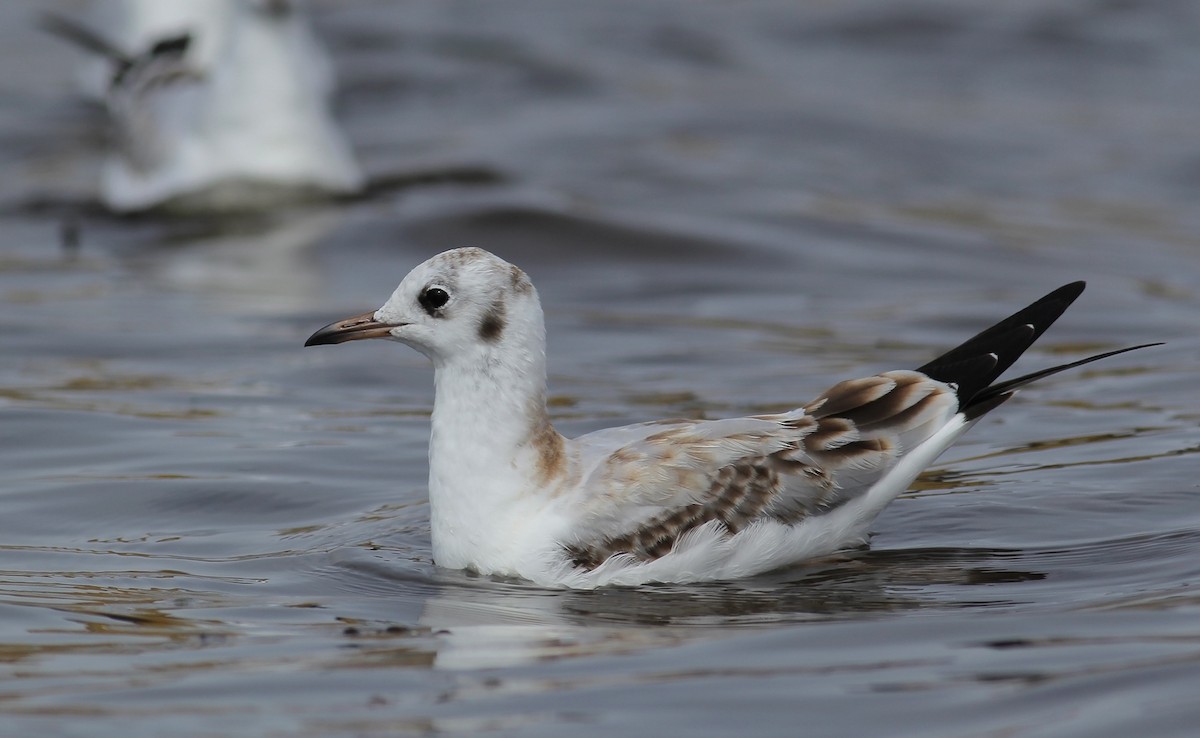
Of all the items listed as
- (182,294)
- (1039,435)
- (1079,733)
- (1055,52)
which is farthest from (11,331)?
(1055,52)

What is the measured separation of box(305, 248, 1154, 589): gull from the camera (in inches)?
269

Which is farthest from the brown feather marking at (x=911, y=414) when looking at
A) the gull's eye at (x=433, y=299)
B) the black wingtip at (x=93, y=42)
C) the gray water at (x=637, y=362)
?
the black wingtip at (x=93, y=42)

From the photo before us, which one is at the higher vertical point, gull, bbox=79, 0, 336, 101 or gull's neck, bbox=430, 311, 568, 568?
gull, bbox=79, 0, 336, 101

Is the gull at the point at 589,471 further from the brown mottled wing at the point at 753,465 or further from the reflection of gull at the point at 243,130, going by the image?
the reflection of gull at the point at 243,130

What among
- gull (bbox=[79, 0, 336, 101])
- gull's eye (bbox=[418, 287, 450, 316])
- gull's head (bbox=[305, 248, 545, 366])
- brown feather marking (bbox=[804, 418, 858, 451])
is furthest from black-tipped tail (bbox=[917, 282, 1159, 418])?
gull (bbox=[79, 0, 336, 101])

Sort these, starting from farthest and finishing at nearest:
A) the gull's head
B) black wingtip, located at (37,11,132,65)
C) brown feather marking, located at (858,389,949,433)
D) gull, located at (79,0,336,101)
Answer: black wingtip, located at (37,11,132,65), gull, located at (79,0,336,101), brown feather marking, located at (858,389,949,433), the gull's head

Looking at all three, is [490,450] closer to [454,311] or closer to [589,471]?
[589,471]

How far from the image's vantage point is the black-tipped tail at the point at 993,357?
7.50 meters

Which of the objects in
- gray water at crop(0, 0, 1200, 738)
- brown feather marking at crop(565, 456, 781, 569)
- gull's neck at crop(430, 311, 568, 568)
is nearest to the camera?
gray water at crop(0, 0, 1200, 738)

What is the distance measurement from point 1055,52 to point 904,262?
29.0ft

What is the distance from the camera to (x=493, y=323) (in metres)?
7.08

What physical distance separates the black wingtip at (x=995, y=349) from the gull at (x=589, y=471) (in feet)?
0.59

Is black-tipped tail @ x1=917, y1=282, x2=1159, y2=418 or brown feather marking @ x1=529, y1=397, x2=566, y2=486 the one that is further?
black-tipped tail @ x1=917, y1=282, x2=1159, y2=418

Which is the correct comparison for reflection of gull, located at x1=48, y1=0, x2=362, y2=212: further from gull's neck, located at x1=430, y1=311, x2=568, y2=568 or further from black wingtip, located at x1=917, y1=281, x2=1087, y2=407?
black wingtip, located at x1=917, y1=281, x2=1087, y2=407
